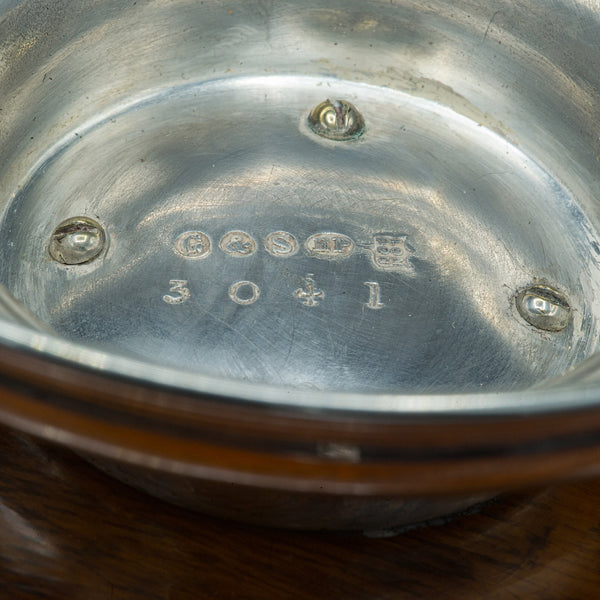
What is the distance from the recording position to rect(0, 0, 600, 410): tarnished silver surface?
2.14 ft

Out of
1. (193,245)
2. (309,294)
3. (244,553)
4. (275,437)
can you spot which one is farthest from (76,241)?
(275,437)

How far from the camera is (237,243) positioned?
0.71 meters

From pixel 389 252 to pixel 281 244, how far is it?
0.32 ft

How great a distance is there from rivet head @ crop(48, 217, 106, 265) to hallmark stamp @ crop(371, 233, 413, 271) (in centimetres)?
24

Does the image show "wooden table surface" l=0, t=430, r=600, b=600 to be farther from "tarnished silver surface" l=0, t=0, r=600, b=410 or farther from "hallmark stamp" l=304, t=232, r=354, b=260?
"hallmark stamp" l=304, t=232, r=354, b=260

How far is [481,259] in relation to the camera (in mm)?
712

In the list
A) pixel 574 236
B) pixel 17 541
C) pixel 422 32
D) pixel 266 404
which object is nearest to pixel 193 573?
pixel 17 541

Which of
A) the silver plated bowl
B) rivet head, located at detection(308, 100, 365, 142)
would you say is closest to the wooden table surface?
the silver plated bowl

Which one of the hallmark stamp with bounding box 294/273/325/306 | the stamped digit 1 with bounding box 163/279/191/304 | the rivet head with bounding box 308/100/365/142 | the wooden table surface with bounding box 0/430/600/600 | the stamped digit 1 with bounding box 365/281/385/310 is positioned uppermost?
the rivet head with bounding box 308/100/365/142

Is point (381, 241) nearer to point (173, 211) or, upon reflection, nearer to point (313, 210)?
point (313, 210)

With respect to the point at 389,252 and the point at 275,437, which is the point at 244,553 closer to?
the point at 275,437

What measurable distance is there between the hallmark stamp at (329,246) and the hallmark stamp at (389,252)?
2 centimetres

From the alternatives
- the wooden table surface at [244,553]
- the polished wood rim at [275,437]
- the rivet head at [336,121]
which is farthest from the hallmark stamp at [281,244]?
the polished wood rim at [275,437]

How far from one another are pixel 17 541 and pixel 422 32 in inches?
24.3
